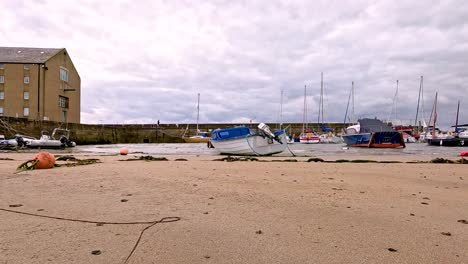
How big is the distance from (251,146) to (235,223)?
636 inches

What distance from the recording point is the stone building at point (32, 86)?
45.0 metres

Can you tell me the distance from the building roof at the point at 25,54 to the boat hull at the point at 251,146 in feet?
122

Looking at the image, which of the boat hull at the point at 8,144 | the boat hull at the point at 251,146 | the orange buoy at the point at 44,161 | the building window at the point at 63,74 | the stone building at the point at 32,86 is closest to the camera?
the orange buoy at the point at 44,161

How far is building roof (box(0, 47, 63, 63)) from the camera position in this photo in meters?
46.1

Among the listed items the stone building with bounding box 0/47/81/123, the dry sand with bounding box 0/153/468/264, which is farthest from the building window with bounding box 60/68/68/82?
the dry sand with bounding box 0/153/468/264

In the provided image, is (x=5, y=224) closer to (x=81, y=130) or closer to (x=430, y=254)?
(x=430, y=254)

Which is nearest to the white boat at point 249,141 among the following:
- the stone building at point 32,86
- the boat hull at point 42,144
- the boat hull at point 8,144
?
the boat hull at point 8,144

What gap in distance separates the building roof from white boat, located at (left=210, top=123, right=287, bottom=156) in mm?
36810

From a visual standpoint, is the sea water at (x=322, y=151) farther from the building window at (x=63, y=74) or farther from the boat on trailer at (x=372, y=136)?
the building window at (x=63, y=74)

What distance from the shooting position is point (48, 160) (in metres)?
8.34

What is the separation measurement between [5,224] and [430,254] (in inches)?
157

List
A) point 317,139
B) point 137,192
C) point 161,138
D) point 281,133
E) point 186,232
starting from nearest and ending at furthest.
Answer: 1. point 186,232
2. point 137,192
3. point 281,133
4. point 317,139
5. point 161,138

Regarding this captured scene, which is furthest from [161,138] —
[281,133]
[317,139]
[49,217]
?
[49,217]

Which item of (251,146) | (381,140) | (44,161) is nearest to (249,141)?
(251,146)
